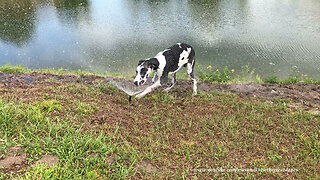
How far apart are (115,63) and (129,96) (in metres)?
4.51

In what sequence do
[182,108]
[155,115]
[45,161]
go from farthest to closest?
[182,108], [155,115], [45,161]

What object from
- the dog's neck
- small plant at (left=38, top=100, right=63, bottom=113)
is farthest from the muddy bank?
small plant at (left=38, top=100, right=63, bottom=113)

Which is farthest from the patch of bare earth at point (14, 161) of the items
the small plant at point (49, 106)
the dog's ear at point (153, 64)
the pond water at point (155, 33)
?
the pond water at point (155, 33)

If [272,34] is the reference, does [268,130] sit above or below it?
below

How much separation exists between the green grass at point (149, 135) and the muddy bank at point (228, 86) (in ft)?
3.06

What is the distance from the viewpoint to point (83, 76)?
23.5ft

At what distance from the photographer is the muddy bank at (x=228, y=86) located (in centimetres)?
647

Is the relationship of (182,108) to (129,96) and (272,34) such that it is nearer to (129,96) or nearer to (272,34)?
(129,96)

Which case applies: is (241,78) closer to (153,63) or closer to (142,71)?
(153,63)

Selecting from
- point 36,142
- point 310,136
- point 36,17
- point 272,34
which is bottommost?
point 310,136

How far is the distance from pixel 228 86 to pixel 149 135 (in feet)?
12.4

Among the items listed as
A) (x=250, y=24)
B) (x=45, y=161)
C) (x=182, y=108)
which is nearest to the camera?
(x=45, y=161)

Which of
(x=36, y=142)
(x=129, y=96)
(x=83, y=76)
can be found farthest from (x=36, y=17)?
(x=36, y=142)

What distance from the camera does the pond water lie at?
9984mm
